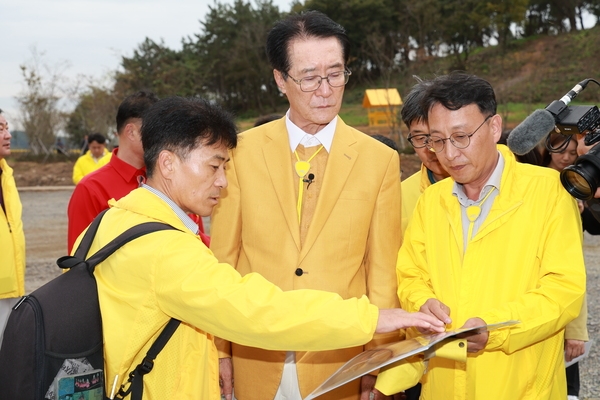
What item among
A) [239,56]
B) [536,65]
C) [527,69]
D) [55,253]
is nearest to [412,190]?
A: [55,253]

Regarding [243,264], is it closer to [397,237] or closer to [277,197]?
[277,197]

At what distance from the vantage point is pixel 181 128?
2400 millimetres

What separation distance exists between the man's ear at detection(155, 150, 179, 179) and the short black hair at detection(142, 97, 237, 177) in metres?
0.02

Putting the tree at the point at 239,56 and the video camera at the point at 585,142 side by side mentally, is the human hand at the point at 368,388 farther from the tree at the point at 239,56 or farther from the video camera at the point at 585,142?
the tree at the point at 239,56

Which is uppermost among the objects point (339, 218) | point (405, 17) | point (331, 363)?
point (405, 17)

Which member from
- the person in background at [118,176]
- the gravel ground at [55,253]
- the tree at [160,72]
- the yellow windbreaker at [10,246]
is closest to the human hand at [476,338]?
the person in background at [118,176]

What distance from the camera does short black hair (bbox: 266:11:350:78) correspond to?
302 centimetres

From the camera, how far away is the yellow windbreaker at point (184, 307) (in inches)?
79.4

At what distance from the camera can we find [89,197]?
159 inches

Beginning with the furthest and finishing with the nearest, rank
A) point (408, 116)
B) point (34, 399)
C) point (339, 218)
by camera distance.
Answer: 1. point (408, 116)
2. point (339, 218)
3. point (34, 399)

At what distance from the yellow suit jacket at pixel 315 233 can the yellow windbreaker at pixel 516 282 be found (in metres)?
0.34

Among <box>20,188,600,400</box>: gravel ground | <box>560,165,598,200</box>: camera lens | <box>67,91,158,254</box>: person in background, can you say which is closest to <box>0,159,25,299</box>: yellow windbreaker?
<box>67,91,158,254</box>: person in background

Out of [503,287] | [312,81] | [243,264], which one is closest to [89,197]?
[243,264]

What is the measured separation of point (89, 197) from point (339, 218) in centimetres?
183
